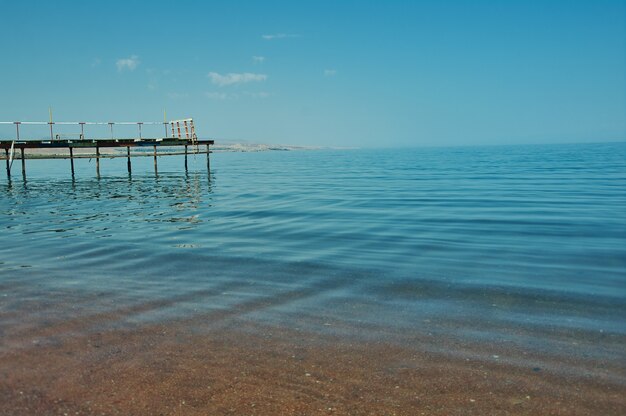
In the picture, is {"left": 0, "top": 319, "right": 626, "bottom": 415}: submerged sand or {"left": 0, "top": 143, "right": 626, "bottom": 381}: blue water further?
{"left": 0, "top": 143, "right": 626, "bottom": 381}: blue water

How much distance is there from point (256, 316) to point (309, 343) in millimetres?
1211

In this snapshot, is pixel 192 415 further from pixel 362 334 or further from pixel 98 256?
pixel 98 256

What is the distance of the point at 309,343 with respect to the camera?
566cm

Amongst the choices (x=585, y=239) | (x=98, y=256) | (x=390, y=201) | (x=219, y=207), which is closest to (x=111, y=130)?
(x=219, y=207)

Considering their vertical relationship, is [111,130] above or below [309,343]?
above

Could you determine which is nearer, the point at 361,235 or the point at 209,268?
the point at 209,268

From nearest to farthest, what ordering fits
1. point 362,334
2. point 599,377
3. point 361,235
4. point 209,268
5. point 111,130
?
point 599,377, point 362,334, point 209,268, point 361,235, point 111,130

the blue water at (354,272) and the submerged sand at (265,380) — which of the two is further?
the blue water at (354,272)

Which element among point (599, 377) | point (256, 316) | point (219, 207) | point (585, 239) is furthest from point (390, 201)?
point (599, 377)

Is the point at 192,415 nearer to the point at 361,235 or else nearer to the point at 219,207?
the point at 361,235

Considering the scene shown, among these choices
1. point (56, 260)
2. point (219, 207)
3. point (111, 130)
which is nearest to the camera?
point (56, 260)

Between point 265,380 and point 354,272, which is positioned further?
point 354,272

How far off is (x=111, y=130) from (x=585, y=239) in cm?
3813

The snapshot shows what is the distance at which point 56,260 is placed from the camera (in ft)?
33.8
